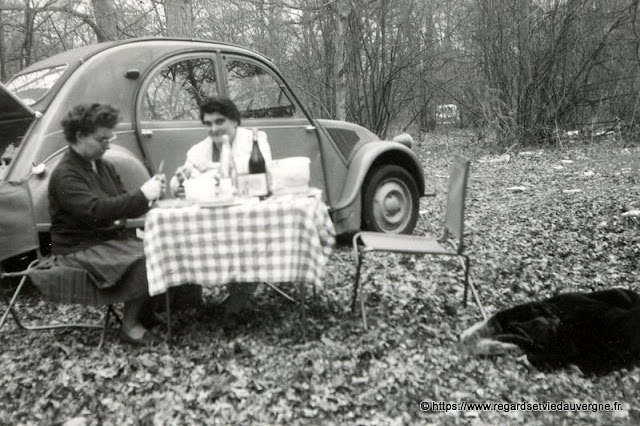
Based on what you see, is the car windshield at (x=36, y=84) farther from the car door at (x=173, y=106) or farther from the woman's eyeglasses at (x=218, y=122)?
the woman's eyeglasses at (x=218, y=122)

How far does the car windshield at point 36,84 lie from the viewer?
4.79 meters

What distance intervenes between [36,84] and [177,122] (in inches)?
46.5

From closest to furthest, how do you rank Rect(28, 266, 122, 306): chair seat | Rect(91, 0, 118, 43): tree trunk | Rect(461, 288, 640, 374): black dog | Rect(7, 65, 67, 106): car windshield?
1. Rect(461, 288, 640, 374): black dog
2. Rect(28, 266, 122, 306): chair seat
3. Rect(7, 65, 67, 106): car windshield
4. Rect(91, 0, 118, 43): tree trunk

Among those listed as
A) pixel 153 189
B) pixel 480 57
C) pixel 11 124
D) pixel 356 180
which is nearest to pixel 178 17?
pixel 356 180

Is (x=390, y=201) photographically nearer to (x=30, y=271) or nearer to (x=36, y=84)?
(x=36, y=84)

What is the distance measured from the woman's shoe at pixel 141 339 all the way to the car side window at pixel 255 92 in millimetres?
2321

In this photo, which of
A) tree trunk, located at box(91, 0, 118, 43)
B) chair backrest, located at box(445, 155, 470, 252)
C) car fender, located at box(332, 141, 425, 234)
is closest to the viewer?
chair backrest, located at box(445, 155, 470, 252)

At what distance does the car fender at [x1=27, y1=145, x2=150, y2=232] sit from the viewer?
421 centimetres

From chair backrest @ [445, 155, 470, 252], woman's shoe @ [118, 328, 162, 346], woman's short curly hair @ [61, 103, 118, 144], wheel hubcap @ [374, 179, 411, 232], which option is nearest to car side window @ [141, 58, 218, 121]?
woman's short curly hair @ [61, 103, 118, 144]

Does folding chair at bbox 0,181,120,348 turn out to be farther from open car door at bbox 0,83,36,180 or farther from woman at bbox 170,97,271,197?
woman at bbox 170,97,271,197

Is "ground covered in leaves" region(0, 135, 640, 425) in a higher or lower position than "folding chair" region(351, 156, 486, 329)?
lower

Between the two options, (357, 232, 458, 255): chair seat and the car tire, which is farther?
the car tire

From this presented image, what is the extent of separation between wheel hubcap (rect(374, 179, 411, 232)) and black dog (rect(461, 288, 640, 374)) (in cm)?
260

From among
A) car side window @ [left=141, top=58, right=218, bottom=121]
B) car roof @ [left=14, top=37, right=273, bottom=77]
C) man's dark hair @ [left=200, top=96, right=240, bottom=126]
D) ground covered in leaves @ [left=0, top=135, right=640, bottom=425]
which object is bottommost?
ground covered in leaves @ [left=0, top=135, right=640, bottom=425]
